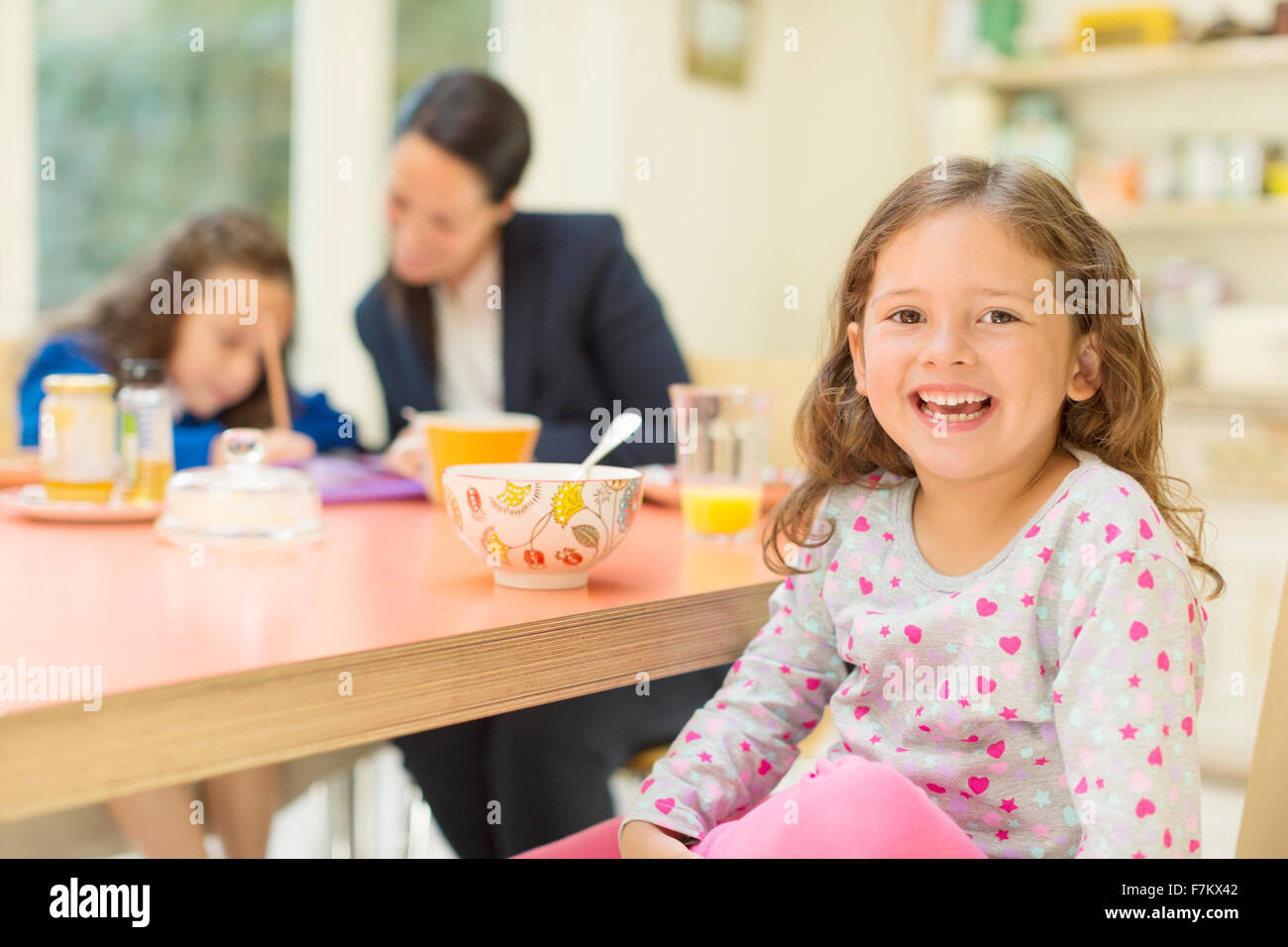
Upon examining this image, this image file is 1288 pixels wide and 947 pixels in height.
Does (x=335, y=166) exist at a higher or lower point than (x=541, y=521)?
higher

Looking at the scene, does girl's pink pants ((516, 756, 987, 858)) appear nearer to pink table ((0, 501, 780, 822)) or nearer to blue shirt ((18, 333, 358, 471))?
pink table ((0, 501, 780, 822))

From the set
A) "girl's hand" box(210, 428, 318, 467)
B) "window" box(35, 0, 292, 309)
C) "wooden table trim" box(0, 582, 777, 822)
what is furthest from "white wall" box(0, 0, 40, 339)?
"wooden table trim" box(0, 582, 777, 822)

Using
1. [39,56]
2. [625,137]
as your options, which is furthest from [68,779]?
[625,137]

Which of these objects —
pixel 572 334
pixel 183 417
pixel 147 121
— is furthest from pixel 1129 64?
pixel 183 417

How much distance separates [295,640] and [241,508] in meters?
0.40

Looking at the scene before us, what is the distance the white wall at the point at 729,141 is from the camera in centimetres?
340

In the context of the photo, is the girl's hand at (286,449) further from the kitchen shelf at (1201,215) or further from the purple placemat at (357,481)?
the kitchen shelf at (1201,215)

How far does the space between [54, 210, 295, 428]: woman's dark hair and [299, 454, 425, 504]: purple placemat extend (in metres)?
0.43

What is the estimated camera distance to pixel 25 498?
1.25 m

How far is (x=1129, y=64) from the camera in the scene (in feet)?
10.4

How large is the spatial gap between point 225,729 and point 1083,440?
60 centimetres

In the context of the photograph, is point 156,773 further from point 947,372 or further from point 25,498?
point 25,498

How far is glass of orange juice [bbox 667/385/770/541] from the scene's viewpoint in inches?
47.1

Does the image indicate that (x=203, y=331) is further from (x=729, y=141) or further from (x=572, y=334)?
(x=729, y=141)
